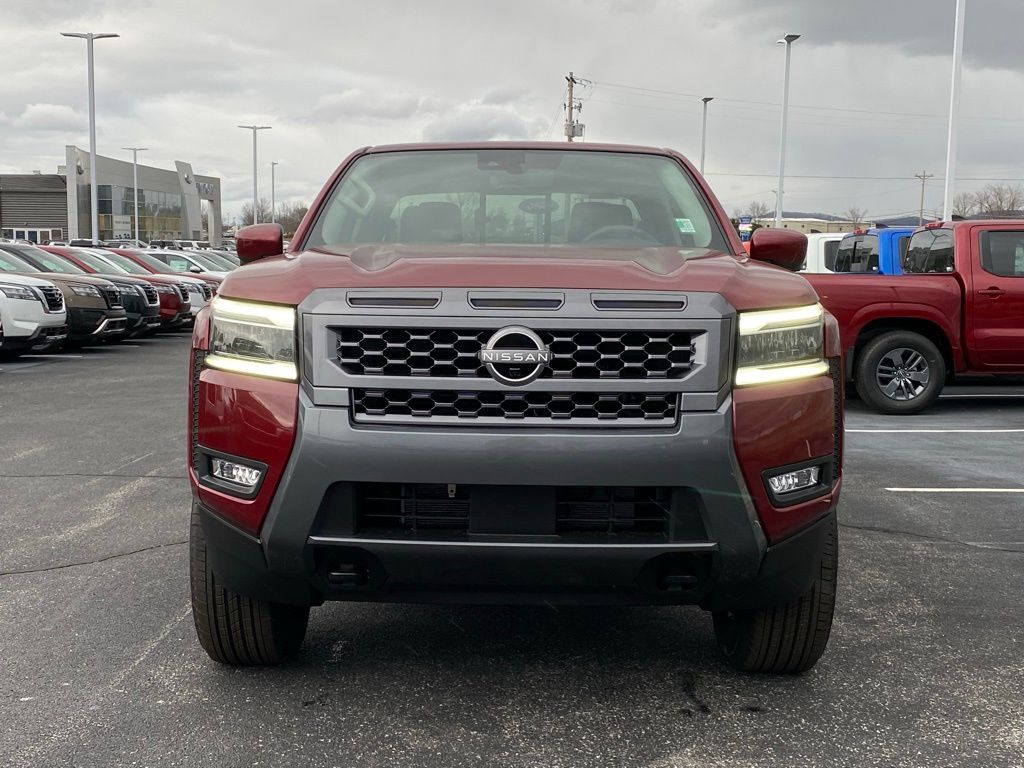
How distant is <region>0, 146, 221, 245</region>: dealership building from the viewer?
77.8m

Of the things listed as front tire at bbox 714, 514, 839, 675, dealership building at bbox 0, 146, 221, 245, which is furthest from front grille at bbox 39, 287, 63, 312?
dealership building at bbox 0, 146, 221, 245

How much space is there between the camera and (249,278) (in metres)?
2.95

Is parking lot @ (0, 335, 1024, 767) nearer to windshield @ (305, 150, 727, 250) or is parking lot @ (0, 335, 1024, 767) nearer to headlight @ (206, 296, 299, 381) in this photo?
headlight @ (206, 296, 299, 381)

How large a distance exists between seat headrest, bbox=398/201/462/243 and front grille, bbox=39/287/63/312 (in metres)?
10.9

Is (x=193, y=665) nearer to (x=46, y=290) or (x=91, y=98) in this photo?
(x=46, y=290)

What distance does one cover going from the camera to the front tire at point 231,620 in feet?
10.2

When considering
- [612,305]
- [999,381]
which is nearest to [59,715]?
[612,305]

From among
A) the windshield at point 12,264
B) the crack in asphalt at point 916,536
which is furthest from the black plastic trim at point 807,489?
the windshield at point 12,264

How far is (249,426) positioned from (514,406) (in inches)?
28.2

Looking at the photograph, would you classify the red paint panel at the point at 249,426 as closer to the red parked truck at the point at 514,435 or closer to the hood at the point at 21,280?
the red parked truck at the point at 514,435

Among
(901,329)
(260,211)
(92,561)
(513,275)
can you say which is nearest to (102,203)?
(260,211)

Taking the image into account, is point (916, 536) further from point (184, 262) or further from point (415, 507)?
point (184, 262)

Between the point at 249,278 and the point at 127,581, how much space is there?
1.92 m

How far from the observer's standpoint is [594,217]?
399 cm
